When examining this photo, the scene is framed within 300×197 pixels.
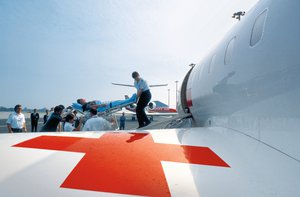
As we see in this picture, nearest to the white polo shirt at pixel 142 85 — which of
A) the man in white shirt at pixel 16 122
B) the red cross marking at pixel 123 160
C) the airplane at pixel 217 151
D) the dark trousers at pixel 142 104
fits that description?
the dark trousers at pixel 142 104

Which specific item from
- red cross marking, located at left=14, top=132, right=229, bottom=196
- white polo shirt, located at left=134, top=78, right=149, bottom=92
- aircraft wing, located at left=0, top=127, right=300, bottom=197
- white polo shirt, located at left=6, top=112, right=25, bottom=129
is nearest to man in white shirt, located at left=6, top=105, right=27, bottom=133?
white polo shirt, located at left=6, top=112, right=25, bottom=129

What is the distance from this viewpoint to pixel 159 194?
1.37 metres

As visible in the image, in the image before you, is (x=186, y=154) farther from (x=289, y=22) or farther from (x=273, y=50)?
(x=289, y=22)

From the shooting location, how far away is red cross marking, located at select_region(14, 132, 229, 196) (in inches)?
56.7

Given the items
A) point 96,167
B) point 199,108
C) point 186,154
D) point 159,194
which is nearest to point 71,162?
point 96,167

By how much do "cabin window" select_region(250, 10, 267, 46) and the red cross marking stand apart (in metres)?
1.40

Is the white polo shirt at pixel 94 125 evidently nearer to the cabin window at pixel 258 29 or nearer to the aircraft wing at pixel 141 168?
the aircraft wing at pixel 141 168

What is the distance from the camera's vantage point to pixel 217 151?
7.25ft

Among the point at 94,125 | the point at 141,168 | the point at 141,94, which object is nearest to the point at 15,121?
the point at 94,125

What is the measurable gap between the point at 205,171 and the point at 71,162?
104 cm

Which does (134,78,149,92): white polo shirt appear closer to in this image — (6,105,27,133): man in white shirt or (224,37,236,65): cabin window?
(224,37,236,65): cabin window

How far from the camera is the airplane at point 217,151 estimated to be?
56.9 inches

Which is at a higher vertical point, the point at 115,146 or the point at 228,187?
the point at 115,146

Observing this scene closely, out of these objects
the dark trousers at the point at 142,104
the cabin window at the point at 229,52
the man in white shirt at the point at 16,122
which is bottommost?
the man in white shirt at the point at 16,122
